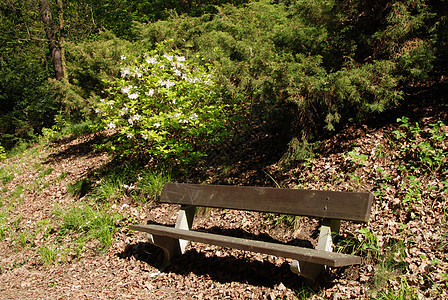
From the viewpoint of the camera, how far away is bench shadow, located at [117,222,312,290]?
3211 millimetres

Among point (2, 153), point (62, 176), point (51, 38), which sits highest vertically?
point (51, 38)

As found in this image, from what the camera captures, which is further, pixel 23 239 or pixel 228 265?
pixel 23 239

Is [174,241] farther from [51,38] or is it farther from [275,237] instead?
[51,38]

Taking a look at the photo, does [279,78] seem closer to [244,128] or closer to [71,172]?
[244,128]

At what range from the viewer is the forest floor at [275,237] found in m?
2.87

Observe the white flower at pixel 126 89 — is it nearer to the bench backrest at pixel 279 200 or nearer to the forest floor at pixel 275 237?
the forest floor at pixel 275 237

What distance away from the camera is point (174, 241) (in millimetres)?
3975

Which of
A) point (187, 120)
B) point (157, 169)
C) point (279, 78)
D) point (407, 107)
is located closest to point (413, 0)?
point (407, 107)

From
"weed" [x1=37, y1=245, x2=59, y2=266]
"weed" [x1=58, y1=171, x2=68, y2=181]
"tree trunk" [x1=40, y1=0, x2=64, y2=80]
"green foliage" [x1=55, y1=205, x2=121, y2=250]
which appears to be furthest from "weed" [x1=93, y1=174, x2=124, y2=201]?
"tree trunk" [x1=40, y1=0, x2=64, y2=80]

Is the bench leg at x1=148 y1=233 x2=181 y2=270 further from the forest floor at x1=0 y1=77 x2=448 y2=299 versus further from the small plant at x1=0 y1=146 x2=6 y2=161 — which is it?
the small plant at x1=0 y1=146 x2=6 y2=161

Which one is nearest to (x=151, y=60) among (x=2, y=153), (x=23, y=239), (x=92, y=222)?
(x=92, y=222)

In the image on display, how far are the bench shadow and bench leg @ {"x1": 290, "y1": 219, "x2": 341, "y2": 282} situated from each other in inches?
9.6

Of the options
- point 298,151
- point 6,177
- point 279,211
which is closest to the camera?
point 279,211

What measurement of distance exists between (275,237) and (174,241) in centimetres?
121
